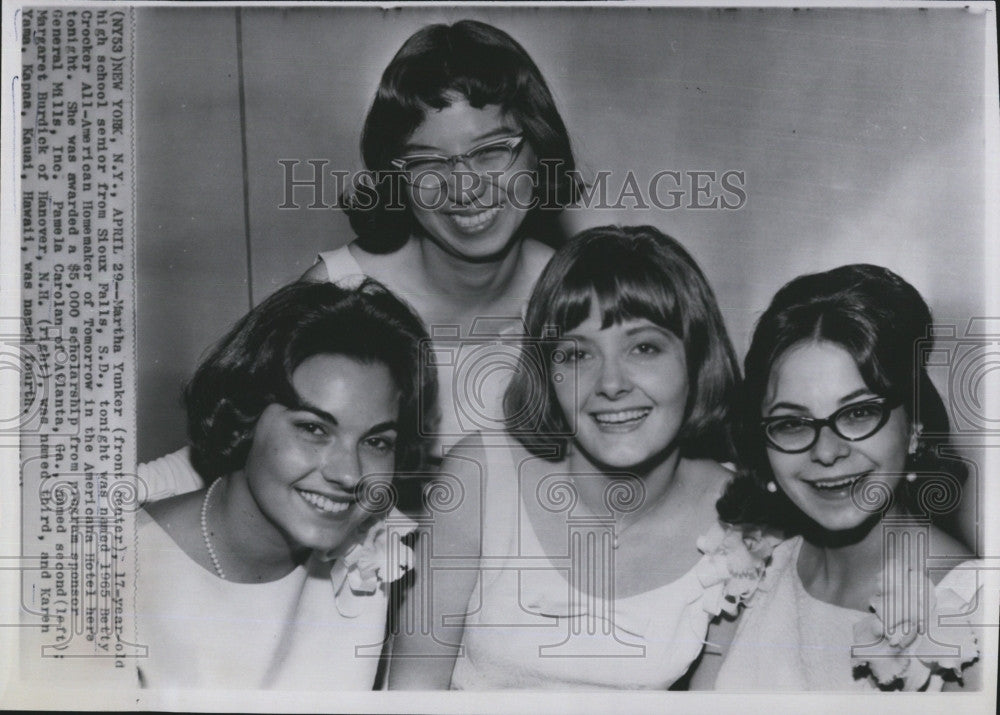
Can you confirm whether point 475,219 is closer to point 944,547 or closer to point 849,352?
point 849,352

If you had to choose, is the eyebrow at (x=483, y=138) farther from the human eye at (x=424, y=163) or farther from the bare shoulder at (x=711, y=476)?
the bare shoulder at (x=711, y=476)

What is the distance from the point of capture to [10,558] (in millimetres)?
1778

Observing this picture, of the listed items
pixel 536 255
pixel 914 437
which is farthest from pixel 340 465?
pixel 914 437

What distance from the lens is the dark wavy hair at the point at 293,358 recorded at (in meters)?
1.72

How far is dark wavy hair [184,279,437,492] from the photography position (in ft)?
5.64

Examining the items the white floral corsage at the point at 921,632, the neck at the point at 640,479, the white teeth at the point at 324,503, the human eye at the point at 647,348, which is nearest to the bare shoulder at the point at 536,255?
the human eye at the point at 647,348

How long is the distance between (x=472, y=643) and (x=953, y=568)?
97 cm

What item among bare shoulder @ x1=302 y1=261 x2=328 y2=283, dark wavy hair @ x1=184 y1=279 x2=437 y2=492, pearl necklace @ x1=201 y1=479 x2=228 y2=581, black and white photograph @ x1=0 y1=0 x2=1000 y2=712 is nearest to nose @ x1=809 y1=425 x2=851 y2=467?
black and white photograph @ x1=0 y1=0 x2=1000 y2=712

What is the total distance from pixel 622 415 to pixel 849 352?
0.46 metres

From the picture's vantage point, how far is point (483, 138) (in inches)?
68.2

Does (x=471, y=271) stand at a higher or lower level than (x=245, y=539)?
higher

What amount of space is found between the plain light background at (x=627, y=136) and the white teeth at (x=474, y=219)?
163 mm

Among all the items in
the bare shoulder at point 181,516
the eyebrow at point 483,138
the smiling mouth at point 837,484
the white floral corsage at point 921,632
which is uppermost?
the eyebrow at point 483,138

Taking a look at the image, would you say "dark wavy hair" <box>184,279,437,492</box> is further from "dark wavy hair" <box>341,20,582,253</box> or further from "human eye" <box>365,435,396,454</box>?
"dark wavy hair" <box>341,20,582,253</box>
